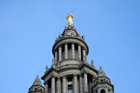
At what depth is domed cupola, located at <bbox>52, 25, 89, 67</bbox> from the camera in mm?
81900

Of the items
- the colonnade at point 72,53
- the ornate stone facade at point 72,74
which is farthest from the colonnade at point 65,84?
the colonnade at point 72,53

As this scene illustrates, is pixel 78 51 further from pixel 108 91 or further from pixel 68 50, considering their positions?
pixel 108 91

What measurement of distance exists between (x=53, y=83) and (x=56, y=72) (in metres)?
3.15

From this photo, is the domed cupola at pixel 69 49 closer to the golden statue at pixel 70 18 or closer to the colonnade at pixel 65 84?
the colonnade at pixel 65 84

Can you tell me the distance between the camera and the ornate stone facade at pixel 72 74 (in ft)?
242

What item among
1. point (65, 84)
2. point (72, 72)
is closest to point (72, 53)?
point (72, 72)

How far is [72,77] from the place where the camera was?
255 ft

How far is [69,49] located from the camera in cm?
8525

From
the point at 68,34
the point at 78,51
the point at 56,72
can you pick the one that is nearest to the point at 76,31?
the point at 68,34

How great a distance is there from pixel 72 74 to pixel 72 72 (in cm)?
47

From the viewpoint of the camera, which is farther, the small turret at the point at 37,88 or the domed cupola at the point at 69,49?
the domed cupola at the point at 69,49

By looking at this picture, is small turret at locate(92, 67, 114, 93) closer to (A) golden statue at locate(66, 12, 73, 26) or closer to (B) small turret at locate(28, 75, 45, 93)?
(B) small turret at locate(28, 75, 45, 93)

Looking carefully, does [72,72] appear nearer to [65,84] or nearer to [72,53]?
[65,84]

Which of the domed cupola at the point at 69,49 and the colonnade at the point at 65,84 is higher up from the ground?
the domed cupola at the point at 69,49
